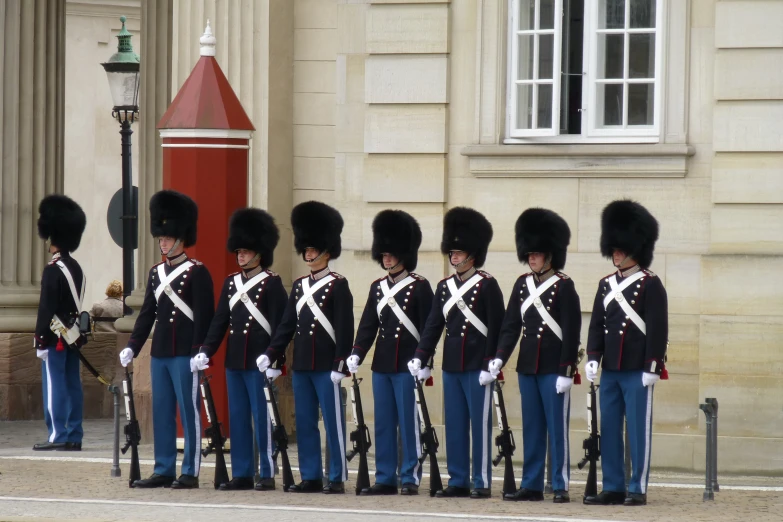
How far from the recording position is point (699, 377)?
1247 cm

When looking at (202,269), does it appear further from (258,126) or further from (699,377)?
(699,377)

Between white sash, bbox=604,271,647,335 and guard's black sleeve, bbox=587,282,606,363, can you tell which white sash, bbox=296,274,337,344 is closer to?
guard's black sleeve, bbox=587,282,606,363

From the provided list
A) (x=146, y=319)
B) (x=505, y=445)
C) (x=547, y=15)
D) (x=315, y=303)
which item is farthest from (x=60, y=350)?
(x=547, y=15)

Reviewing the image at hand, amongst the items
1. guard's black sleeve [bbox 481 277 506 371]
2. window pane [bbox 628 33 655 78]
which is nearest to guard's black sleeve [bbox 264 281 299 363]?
guard's black sleeve [bbox 481 277 506 371]

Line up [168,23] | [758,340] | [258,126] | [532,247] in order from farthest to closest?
[168,23] → [258,126] → [758,340] → [532,247]

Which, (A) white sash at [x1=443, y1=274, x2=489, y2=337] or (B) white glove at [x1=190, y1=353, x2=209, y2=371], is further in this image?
(B) white glove at [x1=190, y1=353, x2=209, y2=371]

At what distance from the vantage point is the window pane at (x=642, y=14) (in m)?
12.8

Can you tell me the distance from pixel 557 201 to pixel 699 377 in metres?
1.50

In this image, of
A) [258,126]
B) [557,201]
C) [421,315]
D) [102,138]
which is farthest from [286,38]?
[102,138]

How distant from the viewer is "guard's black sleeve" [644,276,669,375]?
10.6 m

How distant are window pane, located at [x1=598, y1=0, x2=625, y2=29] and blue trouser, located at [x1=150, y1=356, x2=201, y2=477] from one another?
3.69 metres

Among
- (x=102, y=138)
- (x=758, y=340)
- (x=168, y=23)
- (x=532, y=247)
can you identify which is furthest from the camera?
(x=102, y=138)

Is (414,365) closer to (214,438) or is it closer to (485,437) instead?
(485,437)

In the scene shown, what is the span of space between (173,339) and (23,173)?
15.9ft
